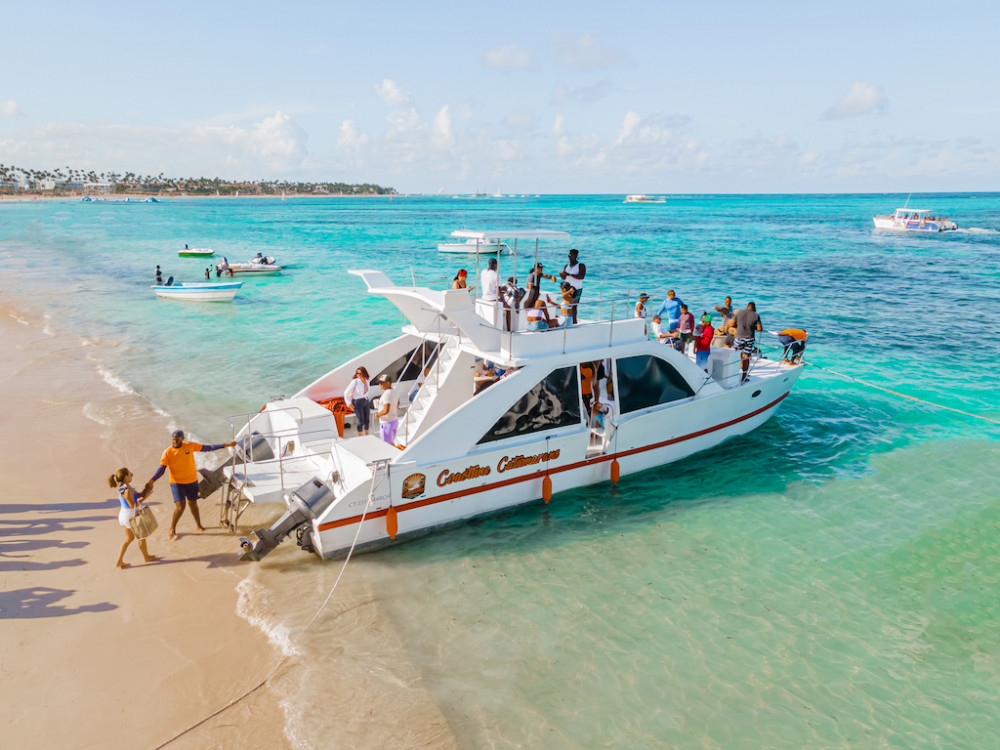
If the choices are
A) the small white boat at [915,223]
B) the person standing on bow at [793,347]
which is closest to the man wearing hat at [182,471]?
the person standing on bow at [793,347]

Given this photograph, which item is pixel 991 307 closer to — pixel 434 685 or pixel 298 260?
pixel 434 685

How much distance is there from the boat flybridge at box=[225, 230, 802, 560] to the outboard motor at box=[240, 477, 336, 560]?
0.02 metres

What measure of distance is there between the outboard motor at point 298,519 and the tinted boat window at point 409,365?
128 inches

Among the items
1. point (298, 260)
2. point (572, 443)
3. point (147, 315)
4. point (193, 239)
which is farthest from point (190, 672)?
point (193, 239)

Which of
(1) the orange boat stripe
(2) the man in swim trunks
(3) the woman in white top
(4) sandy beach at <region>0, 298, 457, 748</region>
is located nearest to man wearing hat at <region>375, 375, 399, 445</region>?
(3) the woman in white top

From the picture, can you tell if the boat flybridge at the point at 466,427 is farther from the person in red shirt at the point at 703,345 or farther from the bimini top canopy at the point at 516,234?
the person in red shirt at the point at 703,345

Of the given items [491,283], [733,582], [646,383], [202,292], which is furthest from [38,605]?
[202,292]

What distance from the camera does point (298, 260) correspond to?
46.1 m

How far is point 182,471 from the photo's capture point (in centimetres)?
847

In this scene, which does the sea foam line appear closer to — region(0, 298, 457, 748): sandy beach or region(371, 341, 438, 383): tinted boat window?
region(0, 298, 457, 748): sandy beach

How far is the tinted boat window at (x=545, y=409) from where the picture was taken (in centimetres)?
924

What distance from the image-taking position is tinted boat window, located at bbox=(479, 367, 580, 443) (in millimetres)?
9242

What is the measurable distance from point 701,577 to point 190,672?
6.18 m

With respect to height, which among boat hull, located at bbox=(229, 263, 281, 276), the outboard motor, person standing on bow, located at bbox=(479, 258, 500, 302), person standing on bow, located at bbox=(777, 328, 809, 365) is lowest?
the outboard motor
